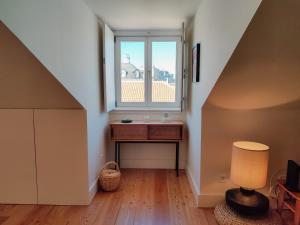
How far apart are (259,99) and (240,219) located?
1.11m

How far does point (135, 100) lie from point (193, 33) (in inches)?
56.0

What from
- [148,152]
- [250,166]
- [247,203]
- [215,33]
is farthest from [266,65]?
[148,152]

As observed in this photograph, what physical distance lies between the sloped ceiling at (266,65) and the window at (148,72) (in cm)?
146

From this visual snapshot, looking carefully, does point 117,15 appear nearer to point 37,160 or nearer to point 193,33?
point 193,33

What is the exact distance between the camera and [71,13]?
2.12 metres

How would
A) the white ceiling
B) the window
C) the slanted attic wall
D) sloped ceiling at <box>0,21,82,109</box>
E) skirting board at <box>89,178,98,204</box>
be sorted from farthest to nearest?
1. the window
2. skirting board at <box>89,178,98,204</box>
3. the white ceiling
4. sloped ceiling at <box>0,21,82,109</box>
5. the slanted attic wall

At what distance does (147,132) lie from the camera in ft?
11.1

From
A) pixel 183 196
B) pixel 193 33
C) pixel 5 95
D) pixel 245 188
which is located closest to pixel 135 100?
pixel 193 33

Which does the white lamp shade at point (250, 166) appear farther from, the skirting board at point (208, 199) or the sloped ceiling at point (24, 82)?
the sloped ceiling at point (24, 82)

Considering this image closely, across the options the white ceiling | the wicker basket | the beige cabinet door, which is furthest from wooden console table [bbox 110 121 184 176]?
the white ceiling

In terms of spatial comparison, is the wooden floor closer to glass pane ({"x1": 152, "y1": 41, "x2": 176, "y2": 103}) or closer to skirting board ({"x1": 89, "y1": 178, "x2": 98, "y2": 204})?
skirting board ({"x1": 89, "y1": 178, "x2": 98, "y2": 204})

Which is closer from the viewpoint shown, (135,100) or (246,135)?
(246,135)

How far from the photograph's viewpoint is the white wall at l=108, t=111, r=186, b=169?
3.68m

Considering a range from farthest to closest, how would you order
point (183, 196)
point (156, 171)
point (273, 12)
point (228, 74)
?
point (156, 171) < point (183, 196) < point (228, 74) < point (273, 12)
